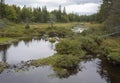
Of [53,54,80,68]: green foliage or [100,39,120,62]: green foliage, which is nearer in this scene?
[53,54,80,68]: green foliage

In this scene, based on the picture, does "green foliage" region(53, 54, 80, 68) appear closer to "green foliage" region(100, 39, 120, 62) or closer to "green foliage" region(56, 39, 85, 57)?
"green foliage" region(56, 39, 85, 57)

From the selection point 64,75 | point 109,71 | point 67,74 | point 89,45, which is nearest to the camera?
point 64,75

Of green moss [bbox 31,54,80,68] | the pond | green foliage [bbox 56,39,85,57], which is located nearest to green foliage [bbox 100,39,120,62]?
the pond

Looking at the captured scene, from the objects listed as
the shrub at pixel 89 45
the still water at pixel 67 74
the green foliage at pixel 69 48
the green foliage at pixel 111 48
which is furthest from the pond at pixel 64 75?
the shrub at pixel 89 45

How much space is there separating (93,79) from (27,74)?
1084 cm

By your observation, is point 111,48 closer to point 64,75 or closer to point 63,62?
point 63,62

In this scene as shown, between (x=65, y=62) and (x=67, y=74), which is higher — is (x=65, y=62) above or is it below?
above

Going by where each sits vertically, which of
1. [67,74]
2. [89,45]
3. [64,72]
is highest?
[89,45]

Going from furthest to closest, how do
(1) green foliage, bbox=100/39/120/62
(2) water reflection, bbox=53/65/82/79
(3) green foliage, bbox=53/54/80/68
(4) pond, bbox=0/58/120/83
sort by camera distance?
1. (1) green foliage, bbox=100/39/120/62
2. (3) green foliage, bbox=53/54/80/68
3. (2) water reflection, bbox=53/65/82/79
4. (4) pond, bbox=0/58/120/83

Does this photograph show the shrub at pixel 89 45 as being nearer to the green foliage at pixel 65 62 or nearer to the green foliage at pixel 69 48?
the green foliage at pixel 69 48

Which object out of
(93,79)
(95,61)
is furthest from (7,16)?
(93,79)

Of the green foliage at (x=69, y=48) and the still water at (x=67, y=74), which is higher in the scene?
the green foliage at (x=69, y=48)

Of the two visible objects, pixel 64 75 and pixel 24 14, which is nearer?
pixel 64 75

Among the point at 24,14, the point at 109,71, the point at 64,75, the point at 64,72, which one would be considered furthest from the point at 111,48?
the point at 24,14
